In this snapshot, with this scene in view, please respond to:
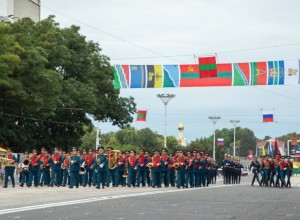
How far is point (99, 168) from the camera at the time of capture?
33.6 m

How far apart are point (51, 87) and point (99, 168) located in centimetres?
1843

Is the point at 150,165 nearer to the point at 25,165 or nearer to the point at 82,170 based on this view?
the point at 82,170

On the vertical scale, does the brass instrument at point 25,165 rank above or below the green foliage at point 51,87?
below

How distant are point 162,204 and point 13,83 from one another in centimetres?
2819

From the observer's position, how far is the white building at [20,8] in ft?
236

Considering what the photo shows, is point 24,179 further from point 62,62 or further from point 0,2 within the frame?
point 0,2

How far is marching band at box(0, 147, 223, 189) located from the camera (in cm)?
3391

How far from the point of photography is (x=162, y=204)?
834 inches

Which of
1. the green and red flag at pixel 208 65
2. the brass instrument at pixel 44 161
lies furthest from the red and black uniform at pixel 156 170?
the brass instrument at pixel 44 161

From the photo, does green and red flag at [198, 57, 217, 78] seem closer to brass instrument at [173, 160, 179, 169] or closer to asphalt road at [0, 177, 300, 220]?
brass instrument at [173, 160, 179, 169]

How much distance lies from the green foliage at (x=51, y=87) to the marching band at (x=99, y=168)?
11.1 metres

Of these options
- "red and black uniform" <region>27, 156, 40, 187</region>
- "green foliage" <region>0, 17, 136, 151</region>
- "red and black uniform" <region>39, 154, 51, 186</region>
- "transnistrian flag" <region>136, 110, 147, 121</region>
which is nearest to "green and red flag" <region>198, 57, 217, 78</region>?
"red and black uniform" <region>39, 154, 51, 186</region>

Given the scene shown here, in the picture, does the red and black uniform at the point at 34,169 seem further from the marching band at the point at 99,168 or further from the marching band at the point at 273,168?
the marching band at the point at 273,168

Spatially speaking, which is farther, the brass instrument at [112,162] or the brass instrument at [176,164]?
the brass instrument at [176,164]
